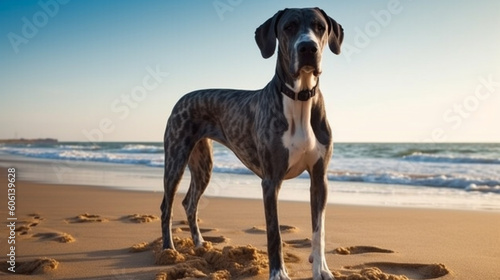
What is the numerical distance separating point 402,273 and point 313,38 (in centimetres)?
211

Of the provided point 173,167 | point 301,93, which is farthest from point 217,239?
point 301,93

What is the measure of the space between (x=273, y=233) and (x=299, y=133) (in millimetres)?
755

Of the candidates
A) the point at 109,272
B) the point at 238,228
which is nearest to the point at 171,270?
the point at 109,272

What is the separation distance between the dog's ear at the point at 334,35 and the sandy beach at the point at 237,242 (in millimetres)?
1716

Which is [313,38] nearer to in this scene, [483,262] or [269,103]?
[269,103]

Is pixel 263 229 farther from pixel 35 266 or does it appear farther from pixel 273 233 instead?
pixel 35 266

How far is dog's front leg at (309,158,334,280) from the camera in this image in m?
3.38

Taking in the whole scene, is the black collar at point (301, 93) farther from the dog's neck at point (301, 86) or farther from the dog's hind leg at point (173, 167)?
the dog's hind leg at point (173, 167)

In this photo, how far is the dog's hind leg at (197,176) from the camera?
5000 mm

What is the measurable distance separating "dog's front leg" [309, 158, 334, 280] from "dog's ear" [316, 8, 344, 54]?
2.87 feet

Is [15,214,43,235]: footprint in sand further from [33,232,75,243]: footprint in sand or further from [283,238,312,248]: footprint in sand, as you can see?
[283,238,312,248]: footprint in sand

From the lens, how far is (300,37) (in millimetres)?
3064

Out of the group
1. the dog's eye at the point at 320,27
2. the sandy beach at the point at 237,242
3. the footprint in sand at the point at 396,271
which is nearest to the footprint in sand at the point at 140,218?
the sandy beach at the point at 237,242

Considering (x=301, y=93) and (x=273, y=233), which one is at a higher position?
(x=301, y=93)
